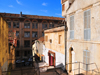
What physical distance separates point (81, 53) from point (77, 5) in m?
5.10

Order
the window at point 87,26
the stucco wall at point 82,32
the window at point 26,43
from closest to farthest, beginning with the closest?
the stucco wall at point 82,32, the window at point 87,26, the window at point 26,43

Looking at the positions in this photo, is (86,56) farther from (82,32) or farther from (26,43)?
(26,43)

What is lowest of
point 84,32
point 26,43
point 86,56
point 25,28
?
point 86,56

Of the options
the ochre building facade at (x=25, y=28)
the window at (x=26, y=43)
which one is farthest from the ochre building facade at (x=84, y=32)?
the window at (x=26, y=43)

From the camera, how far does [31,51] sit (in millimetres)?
35406

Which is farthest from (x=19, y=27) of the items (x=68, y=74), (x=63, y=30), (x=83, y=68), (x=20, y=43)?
(x=83, y=68)

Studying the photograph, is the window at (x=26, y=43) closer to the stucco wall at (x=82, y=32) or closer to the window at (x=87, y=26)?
the stucco wall at (x=82, y=32)

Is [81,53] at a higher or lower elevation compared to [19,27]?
lower

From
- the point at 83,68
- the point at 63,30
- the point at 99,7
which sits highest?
the point at 99,7

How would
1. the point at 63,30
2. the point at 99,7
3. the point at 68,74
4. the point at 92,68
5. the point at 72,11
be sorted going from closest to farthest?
1. the point at 99,7
2. the point at 92,68
3. the point at 72,11
4. the point at 68,74
5. the point at 63,30

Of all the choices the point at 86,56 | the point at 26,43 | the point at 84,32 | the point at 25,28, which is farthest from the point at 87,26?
the point at 26,43

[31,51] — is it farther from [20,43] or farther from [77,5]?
[77,5]

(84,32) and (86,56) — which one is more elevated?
(84,32)

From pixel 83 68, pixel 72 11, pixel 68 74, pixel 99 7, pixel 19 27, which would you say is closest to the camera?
pixel 99 7
